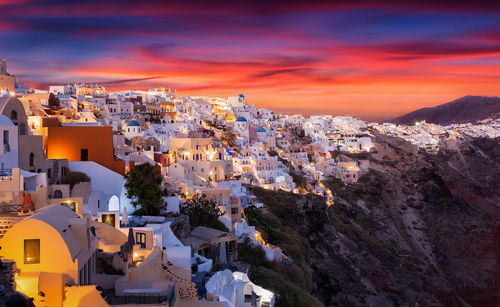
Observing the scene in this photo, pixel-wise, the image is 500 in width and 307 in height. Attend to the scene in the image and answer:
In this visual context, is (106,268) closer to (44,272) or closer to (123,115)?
(44,272)

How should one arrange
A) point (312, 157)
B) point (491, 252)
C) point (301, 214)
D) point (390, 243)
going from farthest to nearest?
1. point (312, 157)
2. point (491, 252)
3. point (390, 243)
4. point (301, 214)

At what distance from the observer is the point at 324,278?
35156 millimetres

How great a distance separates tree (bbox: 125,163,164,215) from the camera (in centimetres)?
2294

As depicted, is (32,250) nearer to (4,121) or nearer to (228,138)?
(4,121)

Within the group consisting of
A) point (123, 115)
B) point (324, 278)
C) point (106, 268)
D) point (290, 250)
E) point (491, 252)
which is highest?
point (123, 115)

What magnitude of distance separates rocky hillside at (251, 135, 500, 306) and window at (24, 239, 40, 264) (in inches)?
846

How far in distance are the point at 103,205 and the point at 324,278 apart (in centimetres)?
1922

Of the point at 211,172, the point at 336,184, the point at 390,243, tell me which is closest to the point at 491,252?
the point at 390,243

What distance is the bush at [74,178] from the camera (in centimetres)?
2250

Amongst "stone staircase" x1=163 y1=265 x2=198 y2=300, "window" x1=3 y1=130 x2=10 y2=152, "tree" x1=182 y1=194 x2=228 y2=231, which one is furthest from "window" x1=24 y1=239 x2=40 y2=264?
"tree" x1=182 y1=194 x2=228 y2=231

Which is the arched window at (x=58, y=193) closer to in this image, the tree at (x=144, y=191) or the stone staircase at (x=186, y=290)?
the tree at (x=144, y=191)

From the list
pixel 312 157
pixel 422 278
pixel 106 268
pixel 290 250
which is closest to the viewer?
pixel 106 268

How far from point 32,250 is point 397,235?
179 feet

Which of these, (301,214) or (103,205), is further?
(301,214)
